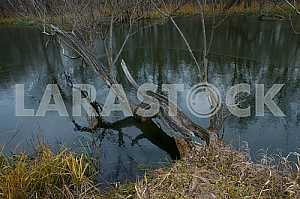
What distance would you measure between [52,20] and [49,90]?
194cm

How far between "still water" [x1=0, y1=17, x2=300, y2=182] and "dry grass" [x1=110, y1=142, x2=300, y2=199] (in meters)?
1.39

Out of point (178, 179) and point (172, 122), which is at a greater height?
point (172, 122)

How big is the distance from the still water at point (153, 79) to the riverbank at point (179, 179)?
878 millimetres

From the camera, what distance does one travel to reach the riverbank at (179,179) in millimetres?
3592

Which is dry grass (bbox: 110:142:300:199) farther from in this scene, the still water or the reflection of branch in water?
the reflection of branch in water

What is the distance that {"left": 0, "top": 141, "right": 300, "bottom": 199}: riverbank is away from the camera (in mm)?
3592

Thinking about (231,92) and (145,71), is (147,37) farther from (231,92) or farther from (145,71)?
(231,92)

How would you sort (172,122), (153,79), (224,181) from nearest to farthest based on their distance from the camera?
(224,181), (172,122), (153,79)

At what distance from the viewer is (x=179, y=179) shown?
3.80 meters

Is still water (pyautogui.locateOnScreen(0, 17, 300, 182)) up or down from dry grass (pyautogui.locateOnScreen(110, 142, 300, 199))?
up

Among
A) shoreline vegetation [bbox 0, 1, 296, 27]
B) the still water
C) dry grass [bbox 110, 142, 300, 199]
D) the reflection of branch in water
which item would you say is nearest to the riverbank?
dry grass [bbox 110, 142, 300, 199]

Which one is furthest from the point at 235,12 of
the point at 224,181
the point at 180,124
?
the point at 224,181

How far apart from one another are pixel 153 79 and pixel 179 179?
5757mm

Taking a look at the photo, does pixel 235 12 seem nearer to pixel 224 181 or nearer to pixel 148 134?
pixel 148 134
